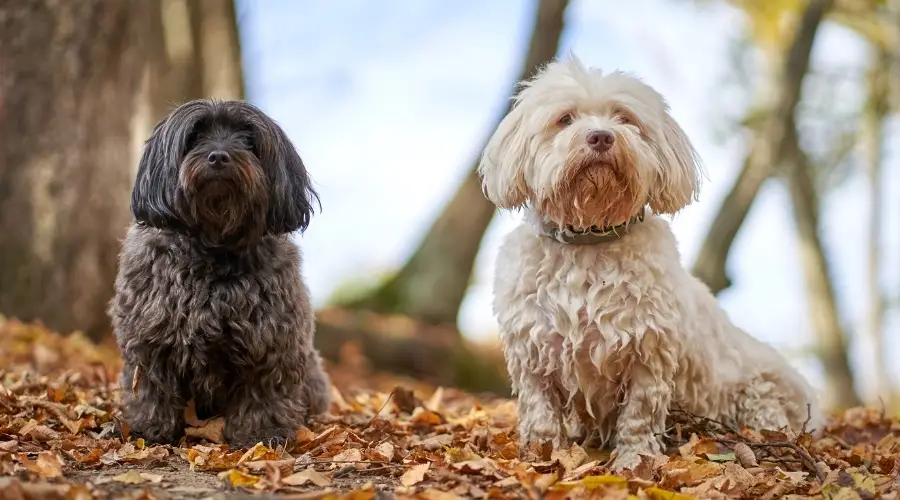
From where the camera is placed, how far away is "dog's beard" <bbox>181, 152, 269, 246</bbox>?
4043mm

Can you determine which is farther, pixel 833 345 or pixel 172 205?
pixel 833 345

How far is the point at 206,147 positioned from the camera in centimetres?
412

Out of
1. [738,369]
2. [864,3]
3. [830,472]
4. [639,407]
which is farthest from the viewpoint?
[864,3]

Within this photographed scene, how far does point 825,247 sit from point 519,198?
10650 millimetres

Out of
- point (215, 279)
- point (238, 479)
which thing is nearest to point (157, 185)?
point (215, 279)

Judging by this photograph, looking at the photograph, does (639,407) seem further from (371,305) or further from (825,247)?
(825,247)

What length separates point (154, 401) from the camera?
433cm

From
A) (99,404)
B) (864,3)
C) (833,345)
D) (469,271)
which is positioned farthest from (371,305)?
(864,3)

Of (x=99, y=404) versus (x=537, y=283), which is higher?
(x=537, y=283)

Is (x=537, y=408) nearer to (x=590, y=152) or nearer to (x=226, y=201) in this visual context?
(x=590, y=152)

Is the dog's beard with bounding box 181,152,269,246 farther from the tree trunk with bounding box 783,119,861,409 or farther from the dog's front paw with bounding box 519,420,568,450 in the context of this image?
the tree trunk with bounding box 783,119,861,409

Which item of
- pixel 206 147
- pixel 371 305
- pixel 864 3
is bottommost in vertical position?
pixel 371 305

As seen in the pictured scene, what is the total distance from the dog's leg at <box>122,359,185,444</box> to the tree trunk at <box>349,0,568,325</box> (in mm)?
5207

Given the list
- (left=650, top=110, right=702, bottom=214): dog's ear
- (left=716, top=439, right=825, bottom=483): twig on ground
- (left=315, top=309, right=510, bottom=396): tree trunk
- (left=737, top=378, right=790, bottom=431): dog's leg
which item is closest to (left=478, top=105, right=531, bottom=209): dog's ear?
(left=650, top=110, right=702, bottom=214): dog's ear
